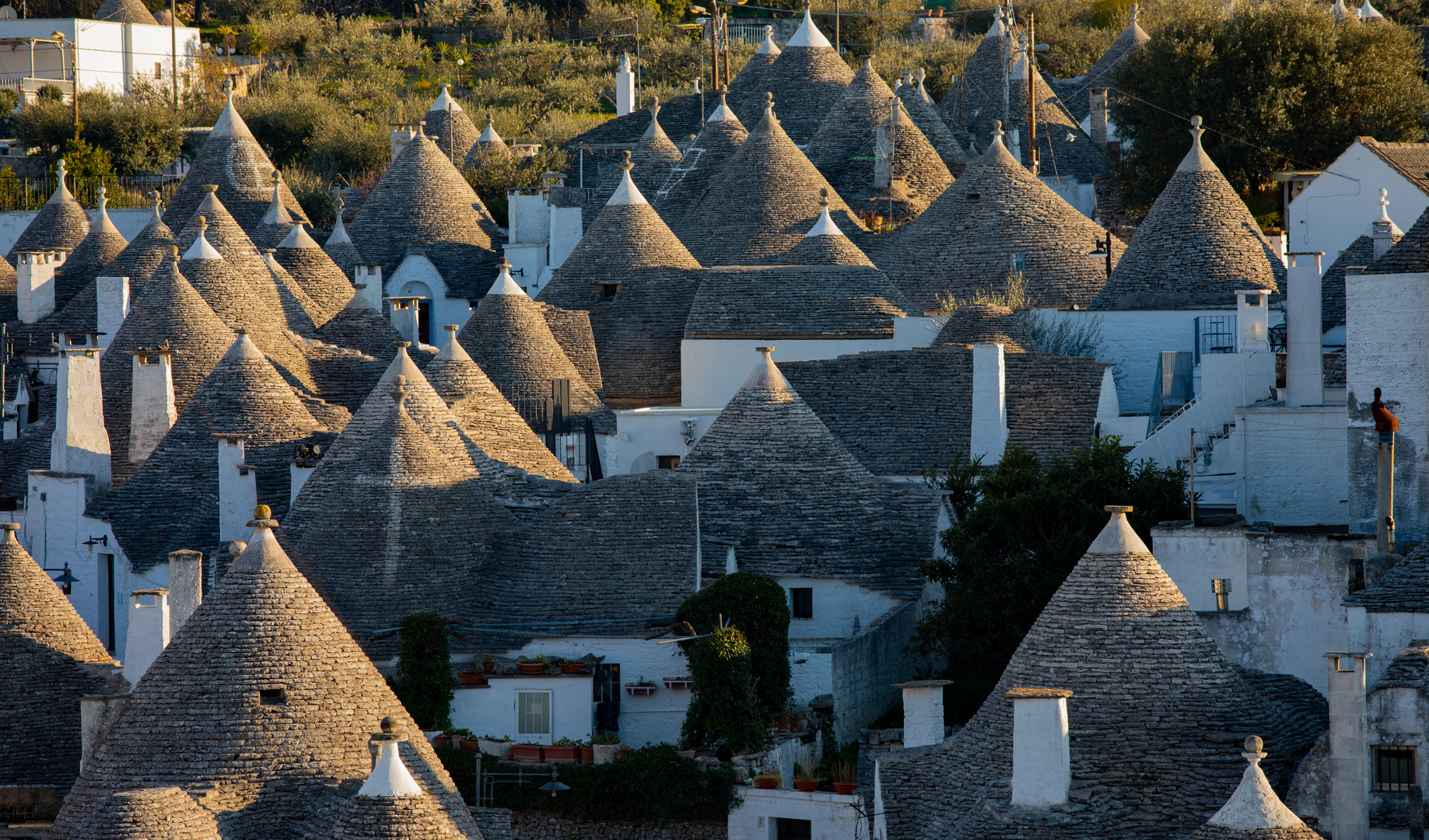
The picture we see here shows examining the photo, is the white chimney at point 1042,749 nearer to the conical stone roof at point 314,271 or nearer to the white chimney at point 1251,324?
the white chimney at point 1251,324

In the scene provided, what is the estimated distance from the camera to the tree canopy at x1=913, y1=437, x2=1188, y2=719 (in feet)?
88.4

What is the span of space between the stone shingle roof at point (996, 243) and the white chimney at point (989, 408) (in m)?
7.83

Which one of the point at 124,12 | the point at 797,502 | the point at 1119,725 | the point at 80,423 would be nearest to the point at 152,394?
the point at 80,423

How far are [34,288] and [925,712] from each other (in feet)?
100

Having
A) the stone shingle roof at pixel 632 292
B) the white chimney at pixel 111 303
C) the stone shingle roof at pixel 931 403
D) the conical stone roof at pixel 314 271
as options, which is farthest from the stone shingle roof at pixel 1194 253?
the white chimney at pixel 111 303

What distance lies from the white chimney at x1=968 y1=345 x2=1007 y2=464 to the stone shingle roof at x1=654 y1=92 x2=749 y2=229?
15.9 metres

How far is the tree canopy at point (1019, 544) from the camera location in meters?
26.9

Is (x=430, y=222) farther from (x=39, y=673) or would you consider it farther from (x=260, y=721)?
(x=260, y=721)

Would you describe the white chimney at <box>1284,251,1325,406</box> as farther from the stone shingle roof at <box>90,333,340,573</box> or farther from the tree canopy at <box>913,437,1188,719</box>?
the stone shingle roof at <box>90,333,340,573</box>

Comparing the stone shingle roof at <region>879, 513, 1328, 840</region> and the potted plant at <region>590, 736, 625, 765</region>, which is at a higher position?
the stone shingle roof at <region>879, 513, 1328, 840</region>

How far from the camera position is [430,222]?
170 ft

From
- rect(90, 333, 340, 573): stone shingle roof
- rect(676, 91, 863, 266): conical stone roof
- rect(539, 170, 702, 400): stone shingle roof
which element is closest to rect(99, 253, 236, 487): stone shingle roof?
rect(90, 333, 340, 573): stone shingle roof

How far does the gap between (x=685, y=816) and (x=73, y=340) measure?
73.7 feet

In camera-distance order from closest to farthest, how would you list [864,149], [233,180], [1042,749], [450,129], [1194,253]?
[1042,749] → [1194,253] → [864,149] → [233,180] → [450,129]
